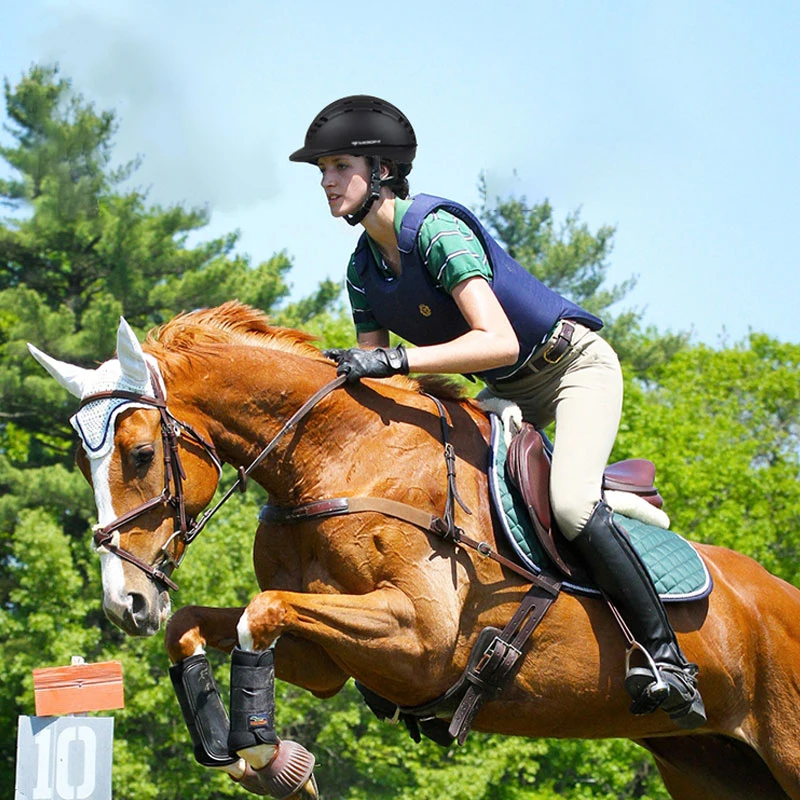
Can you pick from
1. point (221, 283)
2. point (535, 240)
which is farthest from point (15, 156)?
point (535, 240)

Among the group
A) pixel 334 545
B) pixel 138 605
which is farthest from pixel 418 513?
pixel 138 605

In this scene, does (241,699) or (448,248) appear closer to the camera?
(241,699)

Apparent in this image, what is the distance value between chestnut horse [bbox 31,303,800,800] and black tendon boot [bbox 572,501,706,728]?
4.6 inches

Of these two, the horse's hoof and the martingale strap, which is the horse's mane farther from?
the horse's hoof

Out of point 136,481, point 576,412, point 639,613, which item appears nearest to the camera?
point 136,481

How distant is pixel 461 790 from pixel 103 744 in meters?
17.2

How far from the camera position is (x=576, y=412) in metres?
5.41

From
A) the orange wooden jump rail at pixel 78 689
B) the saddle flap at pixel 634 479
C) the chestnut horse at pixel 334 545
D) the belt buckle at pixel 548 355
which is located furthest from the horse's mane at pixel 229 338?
the orange wooden jump rail at pixel 78 689

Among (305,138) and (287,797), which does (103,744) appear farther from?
(305,138)

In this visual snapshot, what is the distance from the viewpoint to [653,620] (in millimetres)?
5270

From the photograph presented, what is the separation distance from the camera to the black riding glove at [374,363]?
4910 mm

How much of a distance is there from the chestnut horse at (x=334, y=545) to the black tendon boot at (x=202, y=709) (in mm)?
75

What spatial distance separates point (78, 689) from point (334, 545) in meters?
2.65

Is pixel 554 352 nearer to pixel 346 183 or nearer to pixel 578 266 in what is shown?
pixel 346 183
